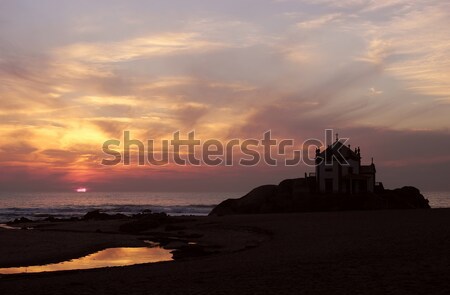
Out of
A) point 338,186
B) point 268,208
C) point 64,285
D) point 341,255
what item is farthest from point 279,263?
point 338,186

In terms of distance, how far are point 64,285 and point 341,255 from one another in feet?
35.9

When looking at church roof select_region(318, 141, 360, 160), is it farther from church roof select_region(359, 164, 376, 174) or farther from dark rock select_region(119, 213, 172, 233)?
dark rock select_region(119, 213, 172, 233)

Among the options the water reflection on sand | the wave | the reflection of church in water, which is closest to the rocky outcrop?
the reflection of church in water

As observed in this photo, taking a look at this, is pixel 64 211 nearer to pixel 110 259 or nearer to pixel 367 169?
pixel 367 169

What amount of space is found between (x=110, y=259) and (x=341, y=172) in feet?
165

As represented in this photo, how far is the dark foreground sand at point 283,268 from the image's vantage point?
568 inches

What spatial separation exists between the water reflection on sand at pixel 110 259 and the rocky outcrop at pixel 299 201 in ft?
126

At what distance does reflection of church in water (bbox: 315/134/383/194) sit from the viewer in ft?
231

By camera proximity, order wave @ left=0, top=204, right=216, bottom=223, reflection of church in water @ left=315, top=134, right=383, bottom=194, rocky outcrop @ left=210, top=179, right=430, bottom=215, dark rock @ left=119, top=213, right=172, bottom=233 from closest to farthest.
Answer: dark rock @ left=119, top=213, right=172, bottom=233 < rocky outcrop @ left=210, top=179, right=430, bottom=215 < reflection of church in water @ left=315, top=134, right=383, bottom=194 < wave @ left=0, top=204, right=216, bottom=223

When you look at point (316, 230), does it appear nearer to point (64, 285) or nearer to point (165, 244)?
point (165, 244)

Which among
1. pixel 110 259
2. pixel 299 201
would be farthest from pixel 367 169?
pixel 110 259

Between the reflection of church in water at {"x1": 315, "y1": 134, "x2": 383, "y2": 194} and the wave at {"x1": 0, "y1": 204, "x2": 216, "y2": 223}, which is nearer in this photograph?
the reflection of church in water at {"x1": 315, "y1": 134, "x2": 383, "y2": 194}

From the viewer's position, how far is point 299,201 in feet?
218

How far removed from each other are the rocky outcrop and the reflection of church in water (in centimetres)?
227
